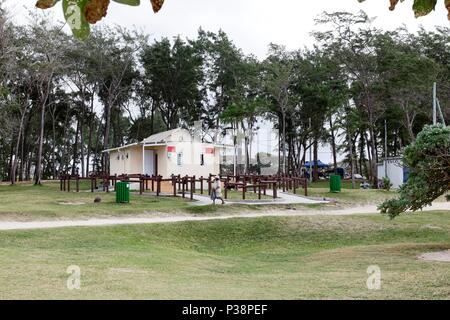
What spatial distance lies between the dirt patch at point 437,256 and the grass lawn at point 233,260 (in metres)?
0.31

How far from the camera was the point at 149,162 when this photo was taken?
34500 mm

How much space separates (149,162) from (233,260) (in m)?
22.4

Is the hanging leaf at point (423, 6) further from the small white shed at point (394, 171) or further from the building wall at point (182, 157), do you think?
the small white shed at point (394, 171)

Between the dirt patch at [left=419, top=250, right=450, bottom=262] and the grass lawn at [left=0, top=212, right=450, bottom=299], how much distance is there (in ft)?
1.01

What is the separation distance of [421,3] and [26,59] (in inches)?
1620

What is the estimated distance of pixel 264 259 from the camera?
13.0 m

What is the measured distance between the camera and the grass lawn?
281 inches

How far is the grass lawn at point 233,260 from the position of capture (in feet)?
23.4

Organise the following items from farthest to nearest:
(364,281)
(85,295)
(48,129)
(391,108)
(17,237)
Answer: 1. (48,129)
2. (391,108)
3. (17,237)
4. (364,281)
5. (85,295)

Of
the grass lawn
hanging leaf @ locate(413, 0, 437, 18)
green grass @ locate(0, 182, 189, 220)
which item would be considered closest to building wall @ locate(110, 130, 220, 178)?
green grass @ locate(0, 182, 189, 220)

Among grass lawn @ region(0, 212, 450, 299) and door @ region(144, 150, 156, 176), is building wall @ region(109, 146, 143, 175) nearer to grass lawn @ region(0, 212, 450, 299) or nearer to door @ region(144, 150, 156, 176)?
door @ region(144, 150, 156, 176)

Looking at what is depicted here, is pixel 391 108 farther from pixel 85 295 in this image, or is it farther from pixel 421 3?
pixel 421 3
